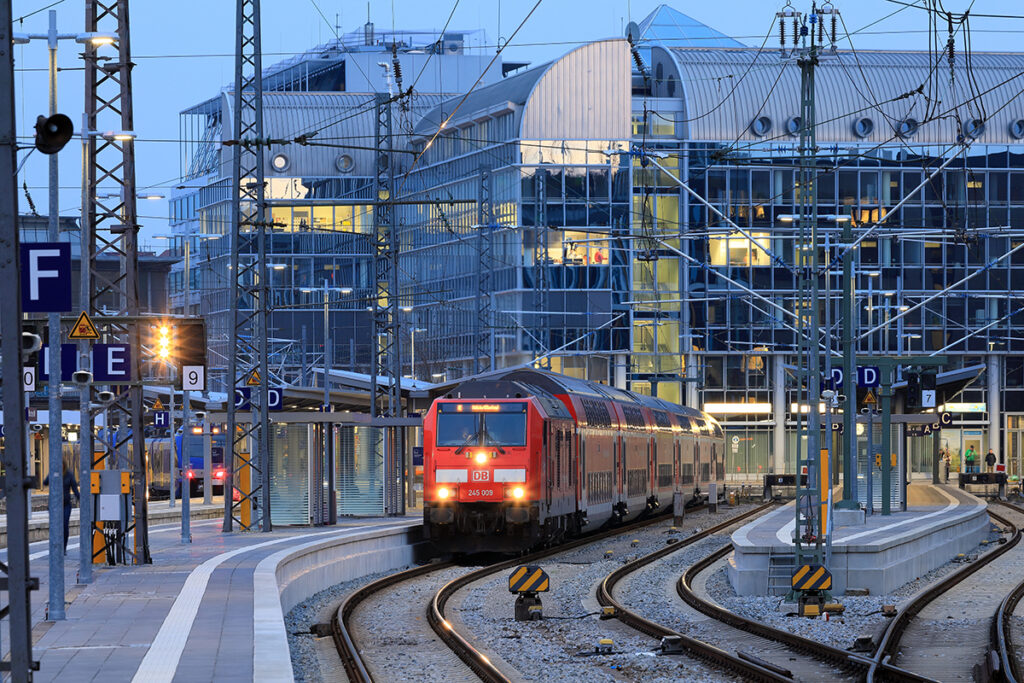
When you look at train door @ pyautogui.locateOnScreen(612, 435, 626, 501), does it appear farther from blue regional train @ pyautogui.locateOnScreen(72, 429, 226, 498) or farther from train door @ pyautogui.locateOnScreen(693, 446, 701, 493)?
blue regional train @ pyautogui.locateOnScreen(72, 429, 226, 498)

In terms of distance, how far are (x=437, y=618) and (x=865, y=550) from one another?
28.9 ft

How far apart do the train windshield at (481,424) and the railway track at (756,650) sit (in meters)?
6.58

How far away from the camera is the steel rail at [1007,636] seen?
706 inches

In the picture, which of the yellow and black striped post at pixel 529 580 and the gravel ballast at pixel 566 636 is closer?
the gravel ballast at pixel 566 636

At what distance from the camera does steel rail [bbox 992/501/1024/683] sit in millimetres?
17938

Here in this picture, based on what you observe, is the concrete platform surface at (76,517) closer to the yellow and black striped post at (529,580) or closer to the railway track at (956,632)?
the yellow and black striped post at (529,580)

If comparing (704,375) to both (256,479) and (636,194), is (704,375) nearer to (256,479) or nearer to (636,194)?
(636,194)

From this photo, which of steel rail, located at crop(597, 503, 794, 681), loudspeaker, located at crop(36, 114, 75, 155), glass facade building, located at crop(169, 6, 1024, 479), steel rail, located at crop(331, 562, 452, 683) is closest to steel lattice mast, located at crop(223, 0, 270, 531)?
steel rail, located at crop(331, 562, 452, 683)

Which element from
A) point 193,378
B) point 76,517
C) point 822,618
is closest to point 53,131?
point 822,618

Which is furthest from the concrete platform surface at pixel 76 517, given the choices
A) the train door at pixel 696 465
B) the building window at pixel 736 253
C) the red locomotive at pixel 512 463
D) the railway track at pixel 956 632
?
the building window at pixel 736 253

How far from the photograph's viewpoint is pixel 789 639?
2088 centimetres

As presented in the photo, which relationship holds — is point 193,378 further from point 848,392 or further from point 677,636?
point 848,392

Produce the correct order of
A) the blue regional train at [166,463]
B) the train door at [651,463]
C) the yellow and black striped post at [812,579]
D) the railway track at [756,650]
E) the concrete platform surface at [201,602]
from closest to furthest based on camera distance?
1. the concrete platform surface at [201,602]
2. the railway track at [756,650]
3. the yellow and black striped post at [812,579]
4. the train door at [651,463]
5. the blue regional train at [166,463]

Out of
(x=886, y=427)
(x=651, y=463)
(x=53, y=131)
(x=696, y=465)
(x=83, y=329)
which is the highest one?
(x=53, y=131)
